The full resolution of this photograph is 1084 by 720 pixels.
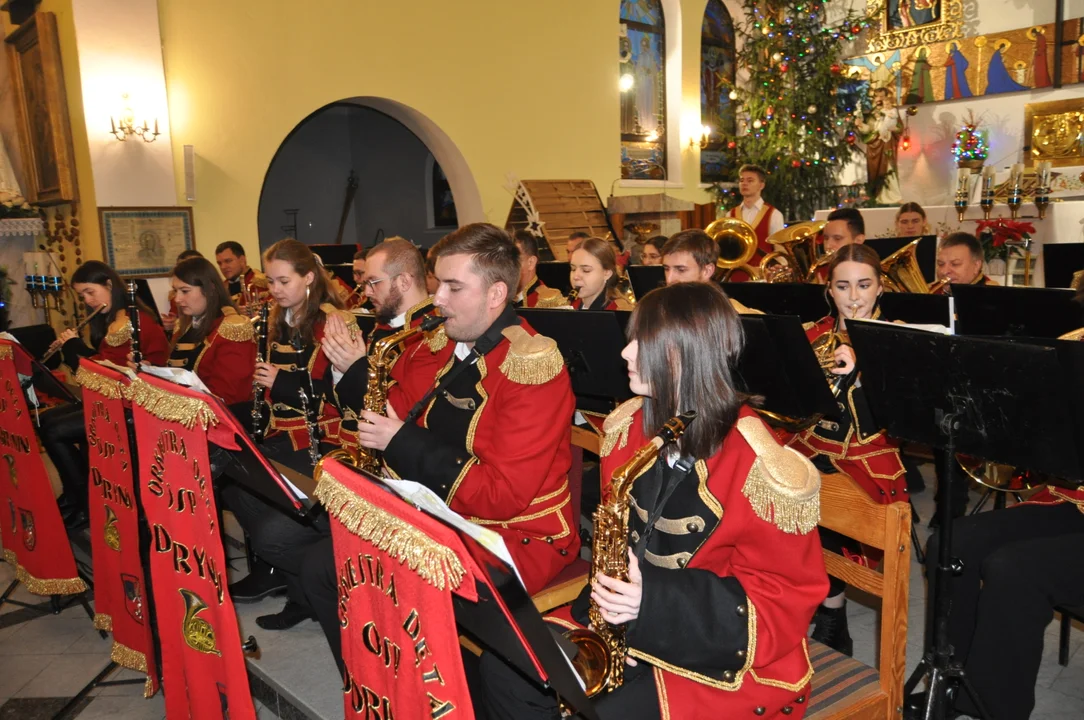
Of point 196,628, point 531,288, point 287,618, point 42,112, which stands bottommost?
point 287,618

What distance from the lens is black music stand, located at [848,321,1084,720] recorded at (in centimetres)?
214

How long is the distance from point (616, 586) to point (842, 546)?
5.55 ft

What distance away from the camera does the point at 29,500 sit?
385 centimetres

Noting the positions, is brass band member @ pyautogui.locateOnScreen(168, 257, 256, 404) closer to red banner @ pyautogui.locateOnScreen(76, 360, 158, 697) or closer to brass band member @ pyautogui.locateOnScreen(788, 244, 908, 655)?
red banner @ pyautogui.locateOnScreen(76, 360, 158, 697)

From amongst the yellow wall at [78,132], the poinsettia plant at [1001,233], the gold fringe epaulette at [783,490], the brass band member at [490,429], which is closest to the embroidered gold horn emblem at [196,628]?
the brass band member at [490,429]

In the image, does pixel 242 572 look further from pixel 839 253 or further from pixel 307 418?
pixel 839 253

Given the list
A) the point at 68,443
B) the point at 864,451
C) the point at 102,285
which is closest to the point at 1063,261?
the point at 864,451

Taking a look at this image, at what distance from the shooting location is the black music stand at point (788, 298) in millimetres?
4004

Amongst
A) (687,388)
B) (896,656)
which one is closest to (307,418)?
(687,388)

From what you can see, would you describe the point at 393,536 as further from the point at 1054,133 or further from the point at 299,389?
the point at 1054,133

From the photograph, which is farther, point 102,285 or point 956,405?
point 102,285

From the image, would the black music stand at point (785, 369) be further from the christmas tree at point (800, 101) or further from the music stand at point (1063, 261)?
the christmas tree at point (800, 101)

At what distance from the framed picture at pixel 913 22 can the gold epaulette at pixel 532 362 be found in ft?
42.4

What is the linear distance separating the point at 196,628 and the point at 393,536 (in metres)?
1.38
